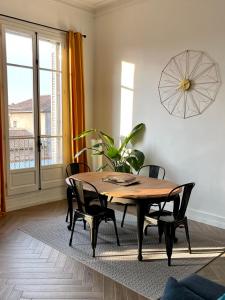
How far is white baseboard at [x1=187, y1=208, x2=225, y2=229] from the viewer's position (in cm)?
411

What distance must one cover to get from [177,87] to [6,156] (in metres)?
2.84

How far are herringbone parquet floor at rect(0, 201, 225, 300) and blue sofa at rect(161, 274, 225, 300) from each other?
33 centimetres

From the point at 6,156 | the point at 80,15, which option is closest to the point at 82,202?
the point at 6,156

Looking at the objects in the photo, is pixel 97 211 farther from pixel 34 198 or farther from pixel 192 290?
pixel 34 198

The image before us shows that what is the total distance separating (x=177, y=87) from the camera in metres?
4.47

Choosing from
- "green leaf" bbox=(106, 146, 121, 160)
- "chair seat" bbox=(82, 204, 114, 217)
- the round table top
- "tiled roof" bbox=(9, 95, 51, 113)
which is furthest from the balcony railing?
"chair seat" bbox=(82, 204, 114, 217)

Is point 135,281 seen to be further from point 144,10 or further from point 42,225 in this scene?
point 144,10

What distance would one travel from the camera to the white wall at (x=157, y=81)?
13.3ft

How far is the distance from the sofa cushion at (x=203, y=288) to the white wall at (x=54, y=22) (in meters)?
3.69

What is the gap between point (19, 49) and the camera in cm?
461

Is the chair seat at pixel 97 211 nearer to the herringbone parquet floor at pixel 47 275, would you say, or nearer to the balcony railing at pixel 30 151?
the herringbone parquet floor at pixel 47 275

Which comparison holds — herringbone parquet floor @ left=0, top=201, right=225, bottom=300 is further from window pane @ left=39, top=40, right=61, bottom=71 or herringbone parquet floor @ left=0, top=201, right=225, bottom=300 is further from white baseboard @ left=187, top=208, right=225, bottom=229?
window pane @ left=39, top=40, right=61, bottom=71

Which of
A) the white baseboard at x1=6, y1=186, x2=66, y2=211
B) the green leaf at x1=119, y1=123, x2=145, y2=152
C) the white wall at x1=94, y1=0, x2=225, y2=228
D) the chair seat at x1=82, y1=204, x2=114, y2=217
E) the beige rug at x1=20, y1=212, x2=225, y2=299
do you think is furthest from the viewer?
the green leaf at x1=119, y1=123, x2=145, y2=152

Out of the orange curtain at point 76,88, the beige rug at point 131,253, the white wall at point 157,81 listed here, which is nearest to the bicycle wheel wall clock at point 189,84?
the white wall at point 157,81
